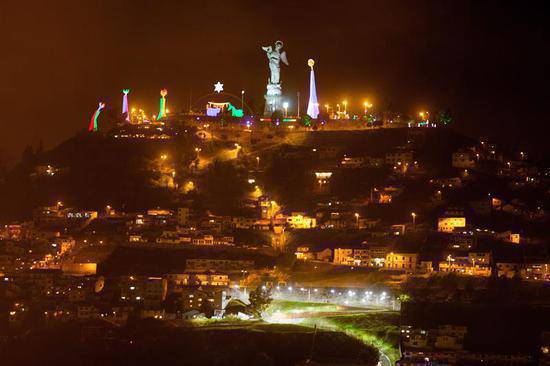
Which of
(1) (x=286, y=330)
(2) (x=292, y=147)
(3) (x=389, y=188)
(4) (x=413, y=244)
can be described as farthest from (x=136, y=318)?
(2) (x=292, y=147)

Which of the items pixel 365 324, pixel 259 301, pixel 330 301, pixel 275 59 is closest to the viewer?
pixel 365 324

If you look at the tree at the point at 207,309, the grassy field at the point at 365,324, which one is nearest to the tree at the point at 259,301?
the grassy field at the point at 365,324

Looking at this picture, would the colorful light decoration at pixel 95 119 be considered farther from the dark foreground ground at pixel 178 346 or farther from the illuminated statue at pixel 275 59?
the dark foreground ground at pixel 178 346

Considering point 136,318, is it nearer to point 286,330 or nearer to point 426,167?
point 286,330

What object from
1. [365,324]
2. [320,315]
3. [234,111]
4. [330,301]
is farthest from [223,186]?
[365,324]

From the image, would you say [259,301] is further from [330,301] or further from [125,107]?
[125,107]

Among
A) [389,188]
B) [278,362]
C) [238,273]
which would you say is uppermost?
[389,188]

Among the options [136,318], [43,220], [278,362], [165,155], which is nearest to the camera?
[278,362]
